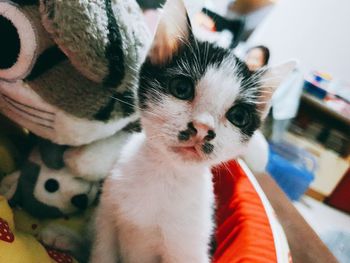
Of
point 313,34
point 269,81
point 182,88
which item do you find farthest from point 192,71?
point 313,34

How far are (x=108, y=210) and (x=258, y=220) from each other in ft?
1.12

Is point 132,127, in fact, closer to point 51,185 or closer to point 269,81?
point 51,185

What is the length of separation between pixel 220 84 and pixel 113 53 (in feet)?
0.64

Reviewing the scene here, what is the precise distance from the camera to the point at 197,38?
0.56m

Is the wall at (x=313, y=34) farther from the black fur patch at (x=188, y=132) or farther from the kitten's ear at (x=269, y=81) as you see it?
the black fur patch at (x=188, y=132)

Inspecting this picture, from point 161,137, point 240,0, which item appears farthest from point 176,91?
point 240,0

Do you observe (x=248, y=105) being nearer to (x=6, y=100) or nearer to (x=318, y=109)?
(x=6, y=100)

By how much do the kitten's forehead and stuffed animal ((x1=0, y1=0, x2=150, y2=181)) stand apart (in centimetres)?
16

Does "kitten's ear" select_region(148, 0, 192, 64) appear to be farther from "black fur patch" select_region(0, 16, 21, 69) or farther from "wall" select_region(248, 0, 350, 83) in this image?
"wall" select_region(248, 0, 350, 83)

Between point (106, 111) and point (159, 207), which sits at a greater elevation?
point (106, 111)

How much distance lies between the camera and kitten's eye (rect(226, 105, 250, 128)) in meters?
0.51

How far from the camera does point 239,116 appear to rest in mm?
526

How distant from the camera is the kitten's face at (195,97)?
1.55ft

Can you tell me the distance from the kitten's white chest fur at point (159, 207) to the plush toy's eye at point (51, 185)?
0.12 meters
